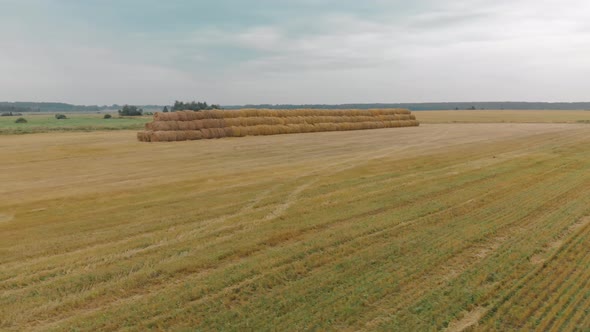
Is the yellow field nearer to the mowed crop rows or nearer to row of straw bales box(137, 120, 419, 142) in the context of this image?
row of straw bales box(137, 120, 419, 142)

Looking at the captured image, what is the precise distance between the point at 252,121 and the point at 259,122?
66cm

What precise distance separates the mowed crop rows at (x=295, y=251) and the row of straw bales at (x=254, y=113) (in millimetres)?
12453

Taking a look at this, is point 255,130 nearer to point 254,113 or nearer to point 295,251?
point 254,113

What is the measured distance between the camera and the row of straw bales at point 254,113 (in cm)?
2434

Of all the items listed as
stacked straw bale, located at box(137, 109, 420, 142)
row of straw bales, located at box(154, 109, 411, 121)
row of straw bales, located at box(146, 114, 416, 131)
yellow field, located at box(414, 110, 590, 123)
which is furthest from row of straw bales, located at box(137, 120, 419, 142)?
yellow field, located at box(414, 110, 590, 123)

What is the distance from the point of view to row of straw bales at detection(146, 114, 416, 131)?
23734 millimetres

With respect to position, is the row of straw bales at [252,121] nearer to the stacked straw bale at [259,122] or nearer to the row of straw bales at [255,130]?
the stacked straw bale at [259,122]

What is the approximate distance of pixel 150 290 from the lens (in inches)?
188

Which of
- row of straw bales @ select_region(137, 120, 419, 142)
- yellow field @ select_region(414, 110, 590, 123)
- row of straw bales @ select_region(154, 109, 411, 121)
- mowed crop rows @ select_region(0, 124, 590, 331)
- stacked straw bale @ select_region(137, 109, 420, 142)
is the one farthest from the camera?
yellow field @ select_region(414, 110, 590, 123)

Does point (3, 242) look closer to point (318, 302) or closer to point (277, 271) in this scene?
point (277, 271)

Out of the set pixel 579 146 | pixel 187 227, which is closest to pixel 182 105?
pixel 579 146

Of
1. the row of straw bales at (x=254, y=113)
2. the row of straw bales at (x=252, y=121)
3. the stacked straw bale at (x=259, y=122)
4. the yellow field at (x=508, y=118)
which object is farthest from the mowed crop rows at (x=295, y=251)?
the yellow field at (x=508, y=118)

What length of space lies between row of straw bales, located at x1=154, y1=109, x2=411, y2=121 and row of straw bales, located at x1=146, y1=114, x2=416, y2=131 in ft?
1.22

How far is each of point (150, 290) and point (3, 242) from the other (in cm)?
318
